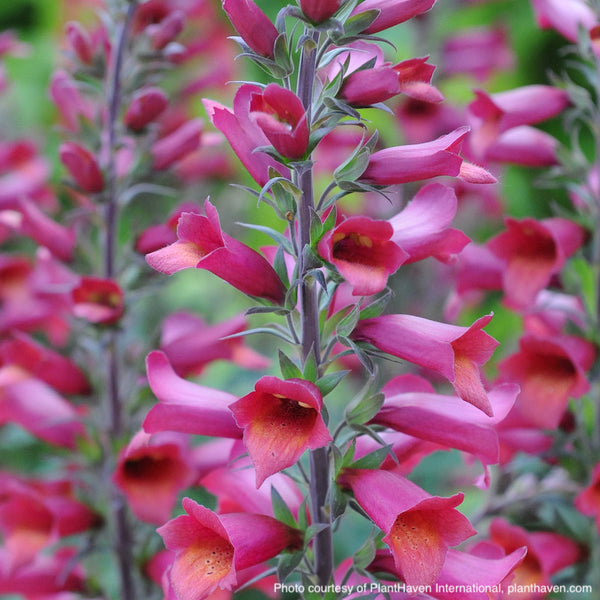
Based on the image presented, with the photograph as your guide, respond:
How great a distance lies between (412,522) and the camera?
78 cm

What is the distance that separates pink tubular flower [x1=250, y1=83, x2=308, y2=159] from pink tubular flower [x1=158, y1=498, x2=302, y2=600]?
1.11 feet

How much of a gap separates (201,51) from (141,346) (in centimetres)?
109

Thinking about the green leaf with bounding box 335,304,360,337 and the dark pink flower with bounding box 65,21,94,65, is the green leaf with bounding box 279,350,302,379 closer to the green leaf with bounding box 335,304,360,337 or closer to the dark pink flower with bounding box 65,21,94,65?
the green leaf with bounding box 335,304,360,337

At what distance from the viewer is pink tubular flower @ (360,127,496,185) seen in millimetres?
776

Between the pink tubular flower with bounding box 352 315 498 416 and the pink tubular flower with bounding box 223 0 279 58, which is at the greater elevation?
the pink tubular flower with bounding box 223 0 279 58

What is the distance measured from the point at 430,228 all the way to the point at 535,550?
520 mm

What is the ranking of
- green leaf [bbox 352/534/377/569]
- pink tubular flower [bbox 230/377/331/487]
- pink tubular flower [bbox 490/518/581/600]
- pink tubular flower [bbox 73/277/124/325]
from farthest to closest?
pink tubular flower [bbox 73/277/124/325] < pink tubular flower [bbox 490/518/581/600] < green leaf [bbox 352/534/377/569] < pink tubular flower [bbox 230/377/331/487]

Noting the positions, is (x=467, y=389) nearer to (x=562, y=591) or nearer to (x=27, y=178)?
(x=562, y=591)

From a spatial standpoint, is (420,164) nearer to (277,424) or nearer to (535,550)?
(277,424)

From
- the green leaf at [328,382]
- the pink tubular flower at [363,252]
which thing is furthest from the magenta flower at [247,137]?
the green leaf at [328,382]

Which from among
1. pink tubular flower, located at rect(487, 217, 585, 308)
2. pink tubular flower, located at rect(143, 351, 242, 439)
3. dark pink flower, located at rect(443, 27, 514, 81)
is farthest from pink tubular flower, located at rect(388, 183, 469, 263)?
dark pink flower, located at rect(443, 27, 514, 81)

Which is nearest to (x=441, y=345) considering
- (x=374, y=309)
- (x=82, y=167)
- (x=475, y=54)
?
(x=374, y=309)

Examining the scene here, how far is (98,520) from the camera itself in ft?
4.28

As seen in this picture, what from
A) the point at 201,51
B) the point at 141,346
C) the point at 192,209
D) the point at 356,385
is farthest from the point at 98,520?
the point at 201,51
